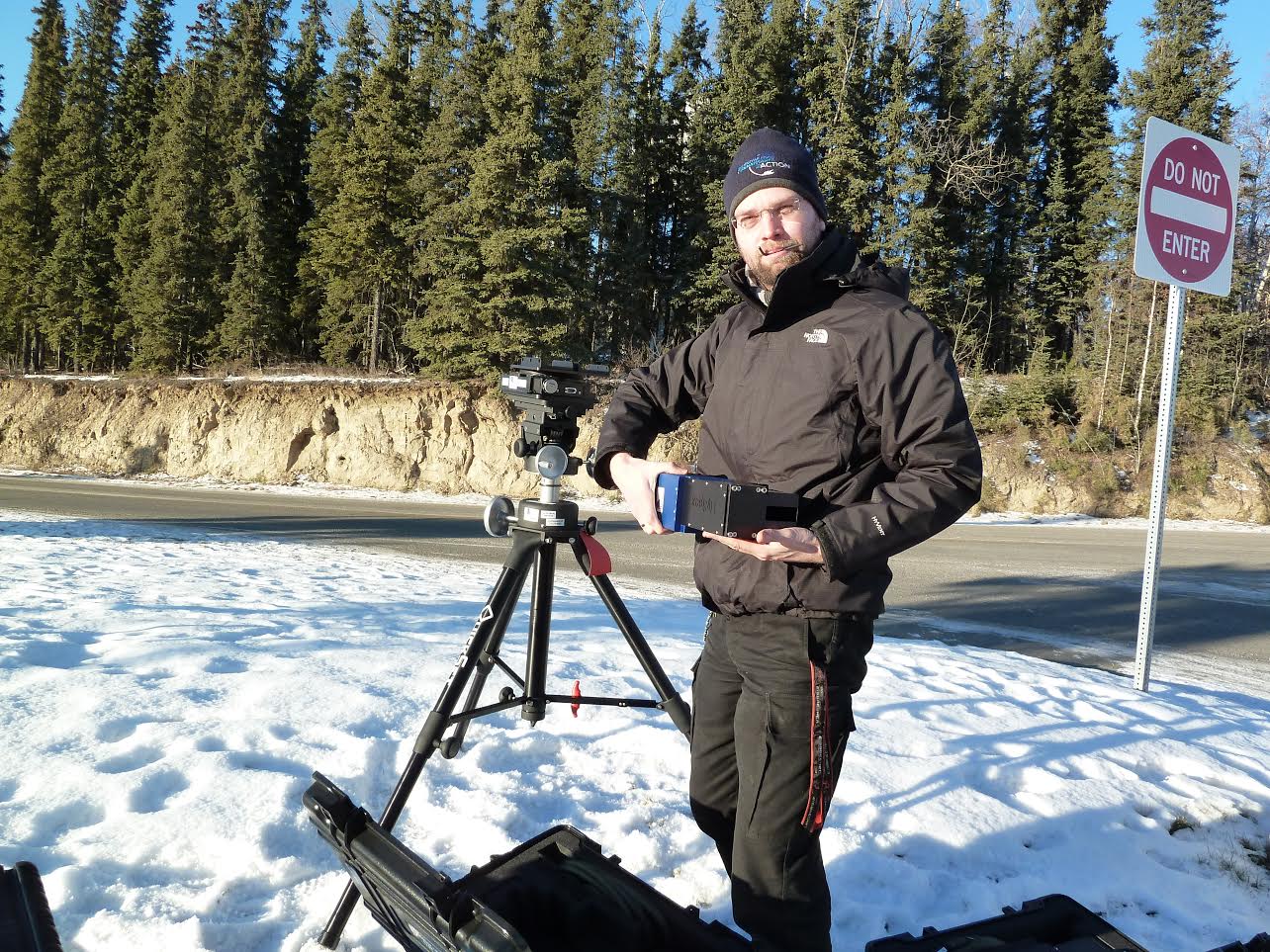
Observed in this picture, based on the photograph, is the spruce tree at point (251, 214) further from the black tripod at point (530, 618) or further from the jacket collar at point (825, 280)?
the jacket collar at point (825, 280)

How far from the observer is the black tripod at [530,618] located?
2082mm

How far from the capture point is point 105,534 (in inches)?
346

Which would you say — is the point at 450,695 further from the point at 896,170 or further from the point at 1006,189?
the point at 1006,189

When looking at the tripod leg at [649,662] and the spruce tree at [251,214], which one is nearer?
the tripod leg at [649,662]

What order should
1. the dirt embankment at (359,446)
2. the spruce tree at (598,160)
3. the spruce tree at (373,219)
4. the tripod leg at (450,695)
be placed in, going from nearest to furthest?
the tripod leg at (450,695)
the dirt embankment at (359,446)
the spruce tree at (598,160)
the spruce tree at (373,219)

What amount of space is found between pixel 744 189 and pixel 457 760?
7.62 ft

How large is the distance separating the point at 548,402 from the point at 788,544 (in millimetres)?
1071

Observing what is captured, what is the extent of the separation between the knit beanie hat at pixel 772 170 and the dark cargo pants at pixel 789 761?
0.98 m

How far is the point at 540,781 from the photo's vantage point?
2.80m

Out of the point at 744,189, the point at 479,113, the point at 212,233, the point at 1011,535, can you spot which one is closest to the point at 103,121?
the point at 212,233

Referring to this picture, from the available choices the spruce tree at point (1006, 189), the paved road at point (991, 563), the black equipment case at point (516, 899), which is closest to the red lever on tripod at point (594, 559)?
the black equipment case at point (516, 899)

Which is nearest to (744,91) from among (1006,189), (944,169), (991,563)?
(944,169)

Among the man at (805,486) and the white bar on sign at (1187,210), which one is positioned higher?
the white bar on sign at (1187,210)

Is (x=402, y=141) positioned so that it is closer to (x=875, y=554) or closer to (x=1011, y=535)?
(x=1011, y=535)
